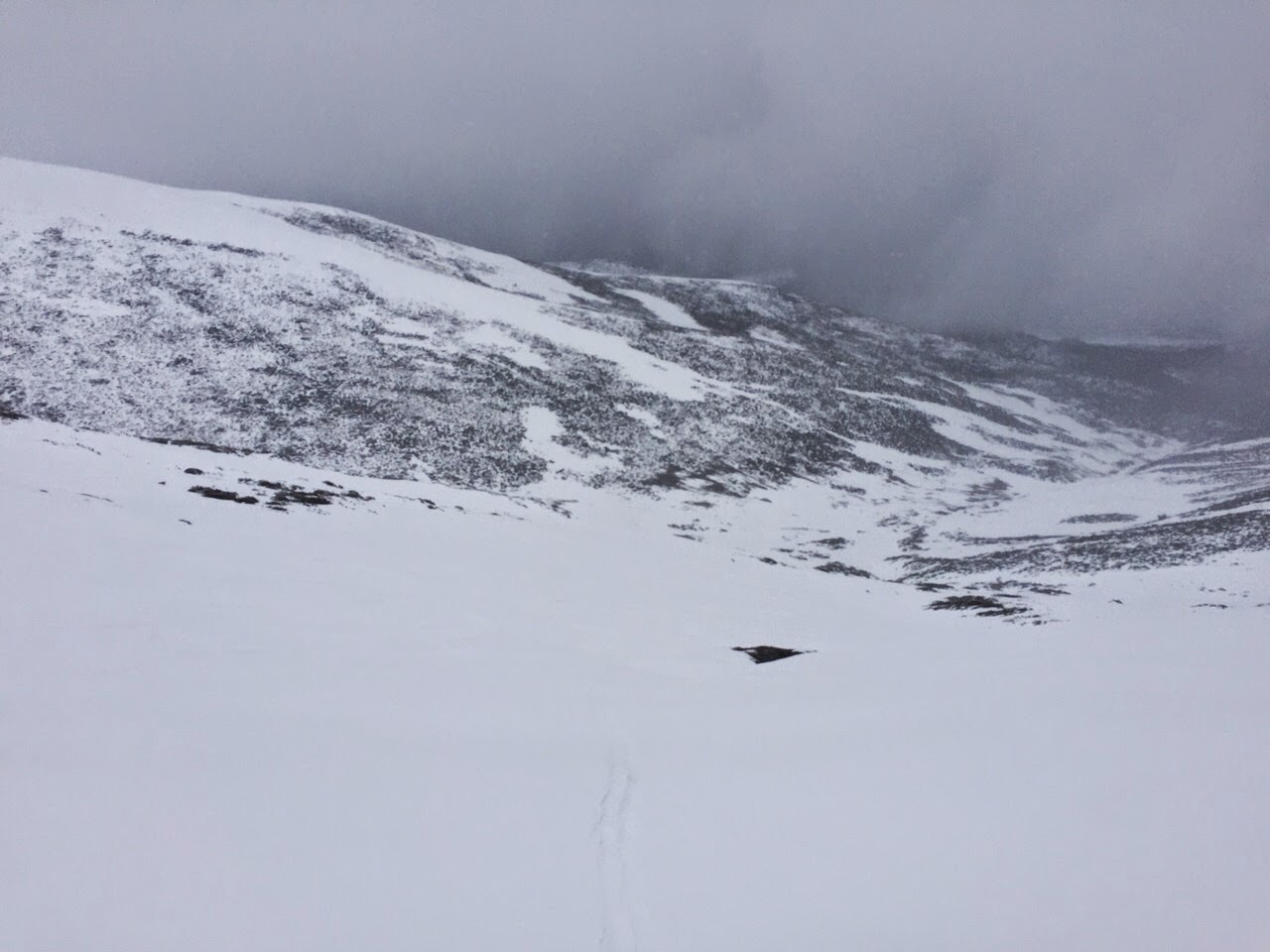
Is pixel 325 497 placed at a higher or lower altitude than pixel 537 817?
higher

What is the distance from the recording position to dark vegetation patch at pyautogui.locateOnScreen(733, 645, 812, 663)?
38.7 feet

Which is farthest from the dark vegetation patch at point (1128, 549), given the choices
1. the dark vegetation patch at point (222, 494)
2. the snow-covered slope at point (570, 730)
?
the dark vegetation patch at point (222, 494)

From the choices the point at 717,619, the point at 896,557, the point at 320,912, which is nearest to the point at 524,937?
the point at 320,912

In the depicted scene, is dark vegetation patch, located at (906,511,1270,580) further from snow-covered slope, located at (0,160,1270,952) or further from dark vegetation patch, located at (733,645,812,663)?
dark vegetation patch, located at (733,645,812,663)

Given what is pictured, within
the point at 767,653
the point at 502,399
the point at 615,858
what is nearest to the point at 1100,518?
the point at 502,399

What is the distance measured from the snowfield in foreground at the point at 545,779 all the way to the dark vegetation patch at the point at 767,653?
4.12 feet

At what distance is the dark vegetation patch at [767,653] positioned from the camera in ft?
38.7

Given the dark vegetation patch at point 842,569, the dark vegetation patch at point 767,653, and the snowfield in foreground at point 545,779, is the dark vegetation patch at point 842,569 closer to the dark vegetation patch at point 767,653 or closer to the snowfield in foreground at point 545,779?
the dark vegetation patch at point 767,653

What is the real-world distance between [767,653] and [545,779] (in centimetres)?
754

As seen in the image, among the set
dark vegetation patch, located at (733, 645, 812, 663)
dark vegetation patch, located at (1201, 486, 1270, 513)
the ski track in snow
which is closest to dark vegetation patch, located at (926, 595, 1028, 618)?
dark vegetation patch, located at (733, 645, 812, 663)

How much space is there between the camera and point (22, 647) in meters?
5.36

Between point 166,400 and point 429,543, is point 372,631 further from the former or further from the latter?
point 166,400

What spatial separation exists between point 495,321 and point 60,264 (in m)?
28.3

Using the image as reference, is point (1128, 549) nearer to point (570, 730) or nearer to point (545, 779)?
point (570, 730)
